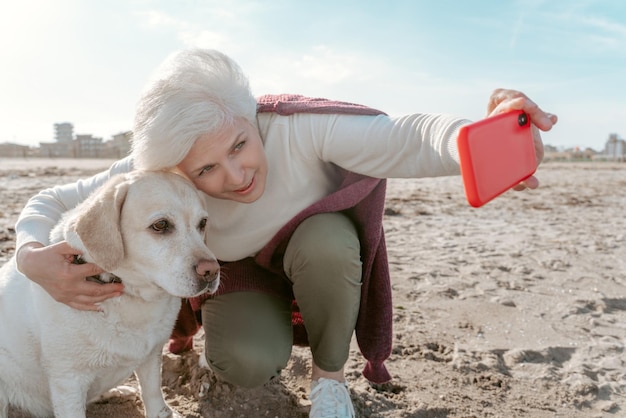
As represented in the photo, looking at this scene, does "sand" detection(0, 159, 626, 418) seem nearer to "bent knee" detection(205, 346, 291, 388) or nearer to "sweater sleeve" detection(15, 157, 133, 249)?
"bent knee" detection(205, 346, 291, 388)

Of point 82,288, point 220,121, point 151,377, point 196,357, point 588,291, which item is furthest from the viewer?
point 588,291

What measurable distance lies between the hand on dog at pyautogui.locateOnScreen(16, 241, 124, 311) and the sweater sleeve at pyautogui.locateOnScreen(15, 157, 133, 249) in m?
0.22

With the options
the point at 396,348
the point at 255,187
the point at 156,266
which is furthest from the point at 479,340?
the point at 156,266

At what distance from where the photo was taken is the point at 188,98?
2090 mm

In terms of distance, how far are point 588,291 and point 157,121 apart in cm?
→ 332

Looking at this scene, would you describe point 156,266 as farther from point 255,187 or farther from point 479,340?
point 479,340

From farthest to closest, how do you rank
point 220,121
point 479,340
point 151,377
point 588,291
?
point 588,291
point 479,340
point 151,377
point 220,121

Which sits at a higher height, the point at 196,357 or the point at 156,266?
the point at 156,266

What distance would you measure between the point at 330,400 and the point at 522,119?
137cm

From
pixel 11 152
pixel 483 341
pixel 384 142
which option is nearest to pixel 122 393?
pixel 384 142

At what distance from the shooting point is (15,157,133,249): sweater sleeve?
2264mm

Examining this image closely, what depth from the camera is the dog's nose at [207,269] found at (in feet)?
6.58

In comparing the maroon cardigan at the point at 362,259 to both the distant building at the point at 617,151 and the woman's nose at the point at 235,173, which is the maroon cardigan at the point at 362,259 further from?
the distant building at the point at 617,151

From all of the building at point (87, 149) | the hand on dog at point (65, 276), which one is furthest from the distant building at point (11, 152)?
the hand on dog at point (65, 276)
